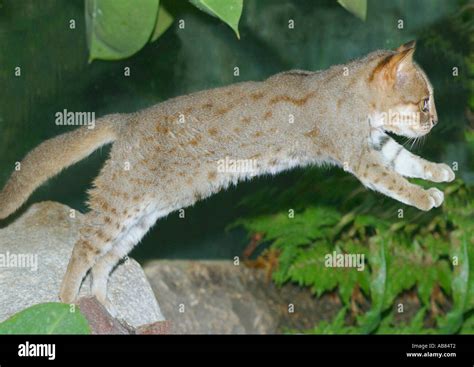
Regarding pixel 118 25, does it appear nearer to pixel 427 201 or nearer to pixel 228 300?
pixel 427 201

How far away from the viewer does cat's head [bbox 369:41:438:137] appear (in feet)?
13.1

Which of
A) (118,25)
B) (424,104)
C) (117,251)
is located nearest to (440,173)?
(424,104)

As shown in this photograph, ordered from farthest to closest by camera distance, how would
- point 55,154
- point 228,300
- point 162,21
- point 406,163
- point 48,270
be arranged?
point 228,300
point 48,270
point 55,154
point 406,163
point 162,21

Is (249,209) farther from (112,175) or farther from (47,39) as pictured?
(112,175)

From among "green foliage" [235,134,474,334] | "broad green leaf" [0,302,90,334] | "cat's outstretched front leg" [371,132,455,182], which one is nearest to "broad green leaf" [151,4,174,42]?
"cat's outstretched front leg" [371,132,455,182]

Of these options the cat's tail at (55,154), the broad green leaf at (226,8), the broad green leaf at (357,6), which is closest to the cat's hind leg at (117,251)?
the cat's tail at (55,154)

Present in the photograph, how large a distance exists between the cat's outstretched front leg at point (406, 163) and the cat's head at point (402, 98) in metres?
0.09

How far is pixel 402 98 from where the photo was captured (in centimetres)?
402

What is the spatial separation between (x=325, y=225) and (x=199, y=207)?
3.33 feet

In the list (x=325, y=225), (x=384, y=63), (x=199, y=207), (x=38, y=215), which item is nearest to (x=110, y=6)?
(x=384, y=63)

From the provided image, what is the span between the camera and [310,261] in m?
6.16

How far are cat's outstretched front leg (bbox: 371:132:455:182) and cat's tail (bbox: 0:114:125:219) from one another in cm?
137

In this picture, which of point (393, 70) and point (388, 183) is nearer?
point (388, 183)

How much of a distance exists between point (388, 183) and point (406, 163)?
0.33m
